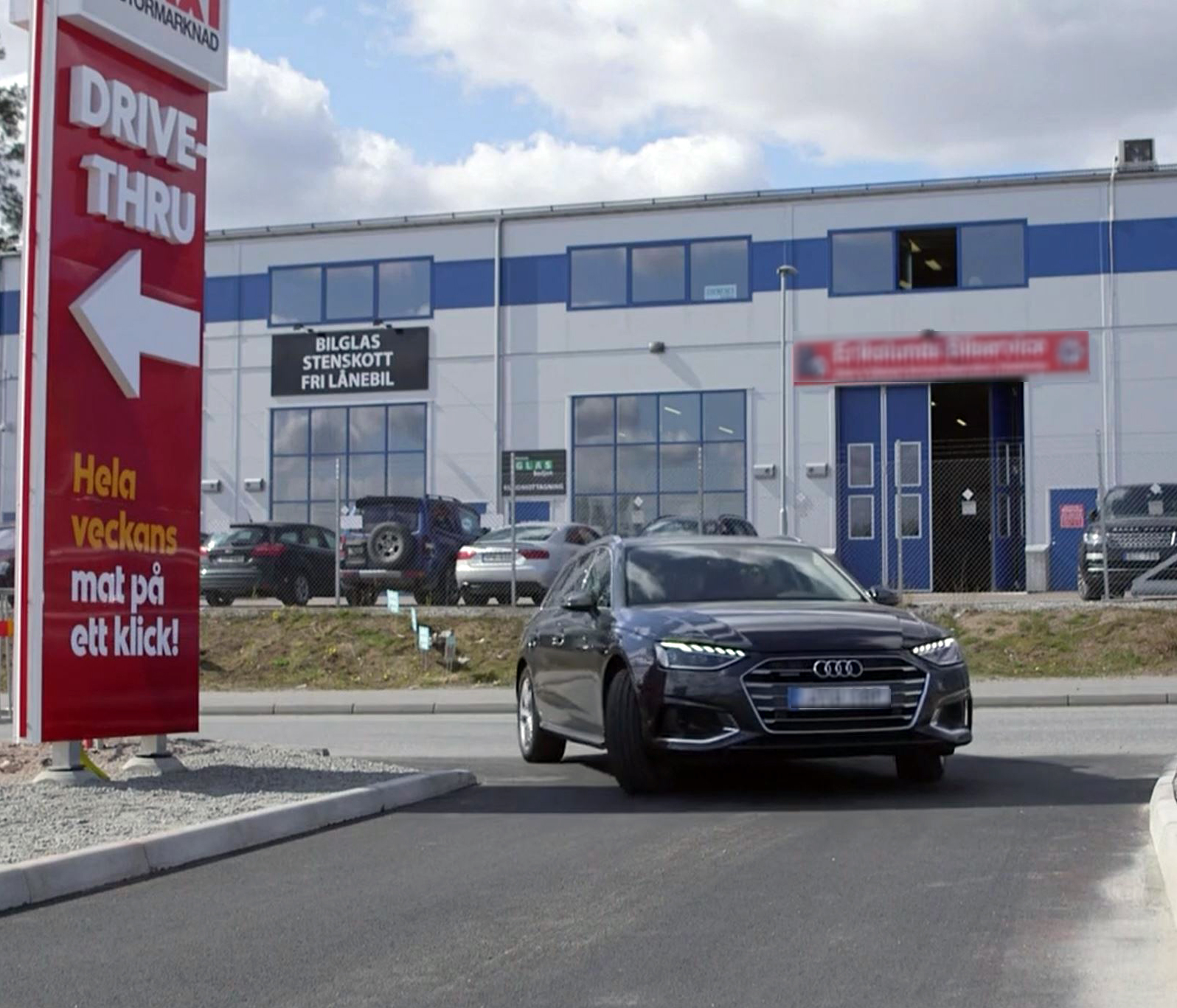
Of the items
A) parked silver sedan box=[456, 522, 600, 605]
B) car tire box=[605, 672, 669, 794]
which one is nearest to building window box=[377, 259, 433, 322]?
parked silver sedan box=[456, 522, 600, 605]

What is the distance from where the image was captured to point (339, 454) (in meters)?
41.9

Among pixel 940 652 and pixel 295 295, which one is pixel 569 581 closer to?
pixel 940 652

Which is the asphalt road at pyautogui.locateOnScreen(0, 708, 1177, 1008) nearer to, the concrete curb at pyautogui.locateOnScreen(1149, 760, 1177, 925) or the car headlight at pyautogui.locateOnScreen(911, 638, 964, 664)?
the concrete curb at pyautogui.locateOnScreen(1149, 760, 1177, 925)

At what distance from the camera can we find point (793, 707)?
9508mm

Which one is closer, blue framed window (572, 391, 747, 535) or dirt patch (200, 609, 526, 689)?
dirt patch (200, 609, 526, 689)

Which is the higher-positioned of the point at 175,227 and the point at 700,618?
the point at 175,227

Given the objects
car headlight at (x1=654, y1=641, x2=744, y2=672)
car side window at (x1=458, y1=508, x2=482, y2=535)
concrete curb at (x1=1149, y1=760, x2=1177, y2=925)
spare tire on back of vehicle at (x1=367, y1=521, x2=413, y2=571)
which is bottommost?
concrete curb at (x1=1149, y1=760, x2=1177, y2=925)

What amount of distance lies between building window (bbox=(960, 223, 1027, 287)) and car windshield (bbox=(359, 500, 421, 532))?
50.6ft

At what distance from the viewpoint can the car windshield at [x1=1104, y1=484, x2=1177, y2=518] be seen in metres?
25.7

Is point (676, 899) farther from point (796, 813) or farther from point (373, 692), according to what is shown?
point (373, 692)

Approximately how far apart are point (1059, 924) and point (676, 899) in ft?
4.64

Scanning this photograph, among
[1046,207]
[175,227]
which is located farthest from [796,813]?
[1046,207]

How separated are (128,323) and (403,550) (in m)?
17.3

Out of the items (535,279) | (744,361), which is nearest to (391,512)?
(744,361)
